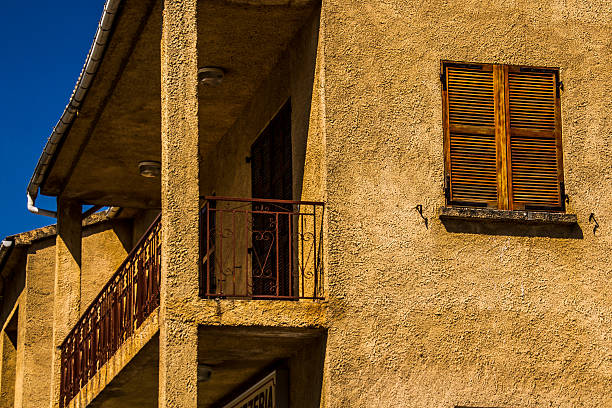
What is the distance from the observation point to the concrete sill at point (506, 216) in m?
12.3

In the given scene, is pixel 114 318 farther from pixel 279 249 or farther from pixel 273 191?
pixel 273 191

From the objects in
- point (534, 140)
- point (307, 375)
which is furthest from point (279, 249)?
point (534, 140)

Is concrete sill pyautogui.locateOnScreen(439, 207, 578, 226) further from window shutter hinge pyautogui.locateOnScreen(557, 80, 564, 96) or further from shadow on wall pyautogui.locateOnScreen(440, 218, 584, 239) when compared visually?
window shutter hinge pyautogui.locateOnScreen(557, 80, 564, 96)

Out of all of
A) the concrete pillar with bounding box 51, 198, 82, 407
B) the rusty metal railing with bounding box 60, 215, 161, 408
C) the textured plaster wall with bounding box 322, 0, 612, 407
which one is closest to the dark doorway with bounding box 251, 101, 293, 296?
the rusty metal railing with bounding box 60, 215, 161, 408

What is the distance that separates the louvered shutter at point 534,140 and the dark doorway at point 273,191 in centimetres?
235

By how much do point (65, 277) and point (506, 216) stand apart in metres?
7.19

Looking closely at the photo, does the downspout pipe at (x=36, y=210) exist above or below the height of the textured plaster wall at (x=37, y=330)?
above

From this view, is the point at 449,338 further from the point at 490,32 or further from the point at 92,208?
the point at 92,208

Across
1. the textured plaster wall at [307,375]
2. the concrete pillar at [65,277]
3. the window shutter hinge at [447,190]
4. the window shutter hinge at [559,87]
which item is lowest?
the textured plaster wall at [307,375]

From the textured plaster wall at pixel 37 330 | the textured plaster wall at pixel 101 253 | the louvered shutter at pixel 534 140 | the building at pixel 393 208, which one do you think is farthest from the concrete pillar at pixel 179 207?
the textured plaster wall at pixel 101 253

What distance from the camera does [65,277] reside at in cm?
1739

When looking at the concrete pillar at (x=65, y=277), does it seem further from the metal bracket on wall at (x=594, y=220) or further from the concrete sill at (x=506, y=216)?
the metal bracket on wall at (x=594, y=220)

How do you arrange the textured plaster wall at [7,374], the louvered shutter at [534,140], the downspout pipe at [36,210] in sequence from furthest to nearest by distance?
the textured plaster wall at [7,374], the downspout pipe at [36,210], the louvered shutter at [534,140]

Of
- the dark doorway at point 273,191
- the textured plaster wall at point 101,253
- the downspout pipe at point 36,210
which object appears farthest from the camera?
the textured plaster wall at point 101,253
